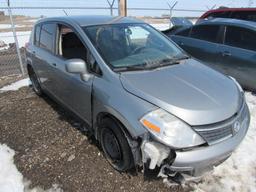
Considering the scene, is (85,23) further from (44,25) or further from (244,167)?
(244,167)

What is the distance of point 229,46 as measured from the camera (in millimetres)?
5402

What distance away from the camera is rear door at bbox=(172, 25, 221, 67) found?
223 inches

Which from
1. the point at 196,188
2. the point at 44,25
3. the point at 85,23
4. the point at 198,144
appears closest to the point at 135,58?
the point at 85,23

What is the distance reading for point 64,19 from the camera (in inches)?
148

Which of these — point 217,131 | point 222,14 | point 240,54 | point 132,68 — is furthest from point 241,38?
point 217,131

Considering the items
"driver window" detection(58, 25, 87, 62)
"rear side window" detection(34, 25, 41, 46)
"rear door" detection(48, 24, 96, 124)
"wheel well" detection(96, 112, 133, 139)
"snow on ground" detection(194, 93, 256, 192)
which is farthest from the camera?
"rear side window" detection(34, 25, 41, 46)

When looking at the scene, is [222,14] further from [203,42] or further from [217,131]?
[217,131]

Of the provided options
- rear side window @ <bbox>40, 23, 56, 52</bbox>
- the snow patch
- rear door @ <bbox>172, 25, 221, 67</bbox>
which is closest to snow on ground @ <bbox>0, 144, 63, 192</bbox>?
the snow patch

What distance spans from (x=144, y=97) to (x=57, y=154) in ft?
5.28

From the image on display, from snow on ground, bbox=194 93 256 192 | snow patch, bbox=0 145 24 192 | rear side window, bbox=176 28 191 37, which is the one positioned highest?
rear side window, bbox=176 28 191 37

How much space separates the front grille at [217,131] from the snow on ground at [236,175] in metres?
0.66

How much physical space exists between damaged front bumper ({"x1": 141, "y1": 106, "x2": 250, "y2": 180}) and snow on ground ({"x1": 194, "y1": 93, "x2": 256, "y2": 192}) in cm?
47

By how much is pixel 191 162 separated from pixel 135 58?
1463 millimetres

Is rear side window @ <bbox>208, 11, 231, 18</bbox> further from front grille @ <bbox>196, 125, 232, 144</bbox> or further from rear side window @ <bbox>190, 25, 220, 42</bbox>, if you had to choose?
front grille @ <bbox>196, 125, 232, 144</bbox>
